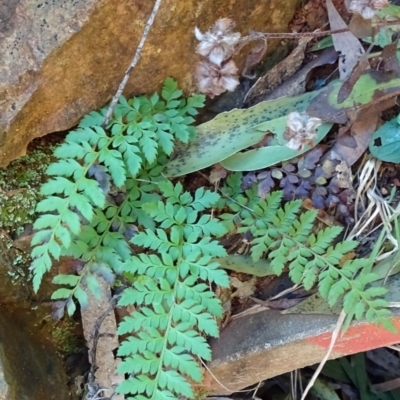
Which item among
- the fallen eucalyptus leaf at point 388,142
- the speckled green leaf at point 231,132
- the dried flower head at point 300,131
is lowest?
the fallen eucalyptus leaf at point 388,142

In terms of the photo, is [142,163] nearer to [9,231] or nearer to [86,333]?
[9,231]

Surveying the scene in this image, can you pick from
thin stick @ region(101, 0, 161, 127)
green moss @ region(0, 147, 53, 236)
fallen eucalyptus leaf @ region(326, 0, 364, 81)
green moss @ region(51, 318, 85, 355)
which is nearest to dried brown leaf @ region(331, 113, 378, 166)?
fallen eucalyptus leaf @ region(326, 0, 364, 81)

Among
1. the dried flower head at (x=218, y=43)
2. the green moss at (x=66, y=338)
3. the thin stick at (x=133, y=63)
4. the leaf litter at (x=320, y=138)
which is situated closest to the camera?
the dried flower head at (x=218, y=43)

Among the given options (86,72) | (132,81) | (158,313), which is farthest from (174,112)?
(158,313)

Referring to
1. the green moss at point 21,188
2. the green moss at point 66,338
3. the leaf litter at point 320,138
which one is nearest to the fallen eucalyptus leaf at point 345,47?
the leaf litter at point 320,138

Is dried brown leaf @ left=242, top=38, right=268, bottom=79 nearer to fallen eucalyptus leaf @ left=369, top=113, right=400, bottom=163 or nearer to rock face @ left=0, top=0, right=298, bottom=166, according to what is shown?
rock face @ left=0, top=0, right=298, bottom=166

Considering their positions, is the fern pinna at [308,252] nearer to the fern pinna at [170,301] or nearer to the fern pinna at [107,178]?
the fern pinna at [170,301]

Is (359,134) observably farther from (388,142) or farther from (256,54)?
(256,54)
